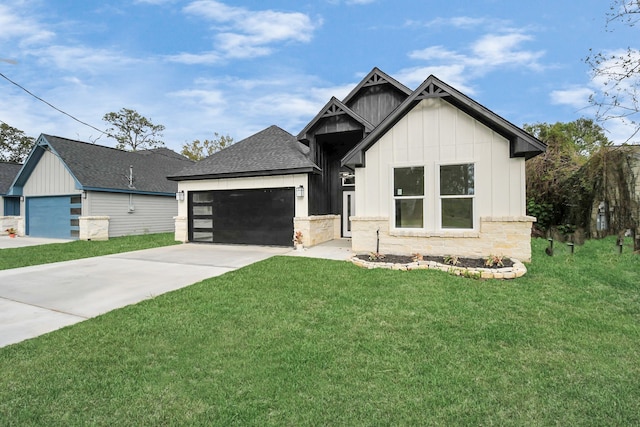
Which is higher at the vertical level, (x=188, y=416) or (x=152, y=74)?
(x=152, y=74)

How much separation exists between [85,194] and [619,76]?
18.8 m

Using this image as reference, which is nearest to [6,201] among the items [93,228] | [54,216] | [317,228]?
[54,216]

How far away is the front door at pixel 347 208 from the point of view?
1329 cm

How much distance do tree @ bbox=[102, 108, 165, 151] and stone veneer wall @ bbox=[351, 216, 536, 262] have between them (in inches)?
1515

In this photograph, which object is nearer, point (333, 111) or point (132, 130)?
point (333, 111)

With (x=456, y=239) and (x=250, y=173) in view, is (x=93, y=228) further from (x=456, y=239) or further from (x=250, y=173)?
(x=456, y=239)

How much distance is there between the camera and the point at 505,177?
7.58 meters

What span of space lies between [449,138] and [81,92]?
670 inches

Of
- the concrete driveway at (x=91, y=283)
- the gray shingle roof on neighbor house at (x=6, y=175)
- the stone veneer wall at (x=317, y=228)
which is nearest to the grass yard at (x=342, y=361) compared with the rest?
the concrete driveway at (x=91, y=283)

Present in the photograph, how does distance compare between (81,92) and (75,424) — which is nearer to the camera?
(75,424)

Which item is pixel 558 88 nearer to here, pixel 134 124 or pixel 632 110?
pixel 632 110

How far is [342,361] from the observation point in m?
3.10

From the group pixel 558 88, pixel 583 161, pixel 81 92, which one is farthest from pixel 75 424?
pixel 81 92

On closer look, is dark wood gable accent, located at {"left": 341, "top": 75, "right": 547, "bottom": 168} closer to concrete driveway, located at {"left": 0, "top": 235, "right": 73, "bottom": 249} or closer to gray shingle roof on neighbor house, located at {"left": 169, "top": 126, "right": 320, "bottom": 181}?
gray shingle roof on neighbor house, located at {"left": 169, "top": 126, "right": 320, "bottom": 181}
